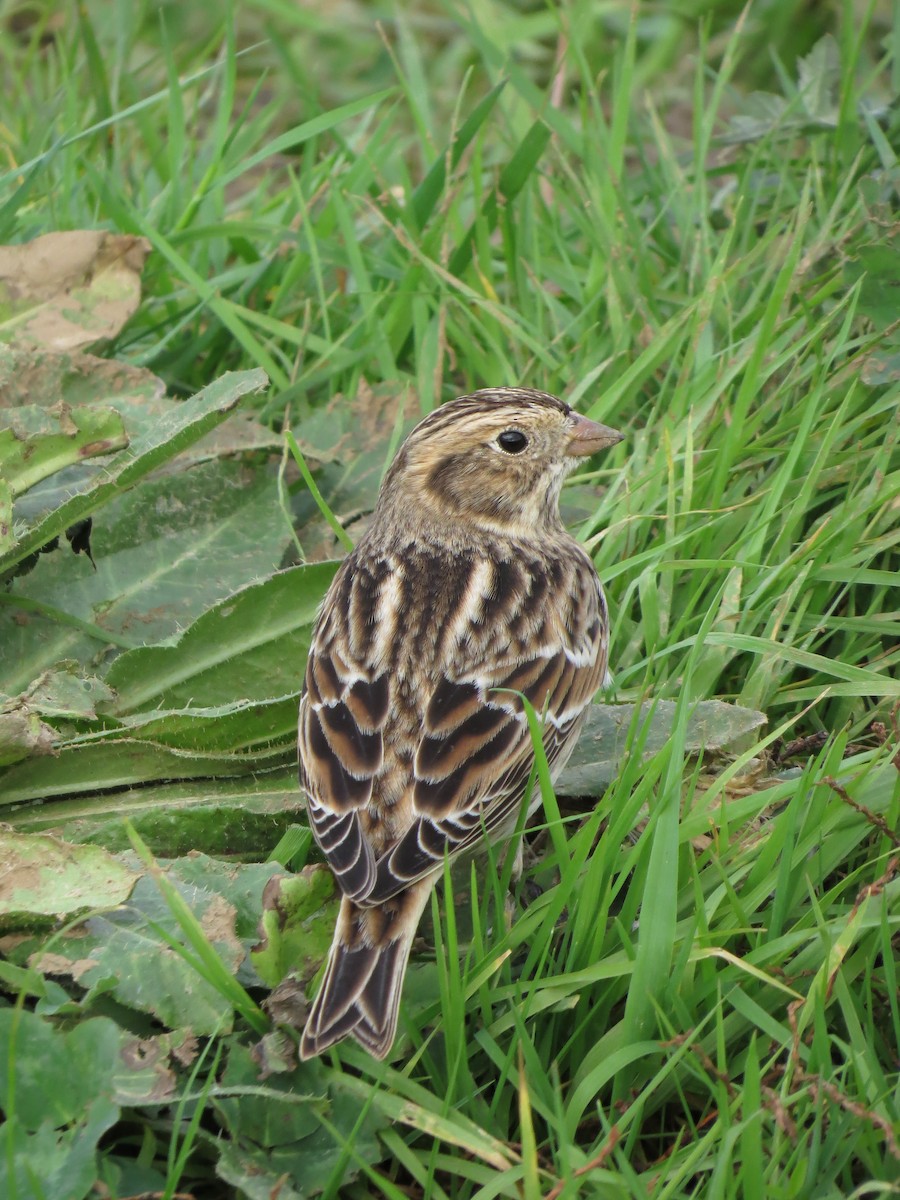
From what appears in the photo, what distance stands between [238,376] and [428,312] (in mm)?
1360

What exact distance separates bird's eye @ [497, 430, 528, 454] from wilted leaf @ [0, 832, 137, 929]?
1714 mm

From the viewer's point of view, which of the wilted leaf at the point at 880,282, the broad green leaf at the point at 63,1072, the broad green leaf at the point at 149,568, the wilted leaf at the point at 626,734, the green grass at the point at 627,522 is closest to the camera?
the broad green leaf at the point at 63,1072

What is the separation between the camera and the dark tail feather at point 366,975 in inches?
116

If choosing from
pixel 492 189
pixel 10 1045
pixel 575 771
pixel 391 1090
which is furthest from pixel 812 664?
pixel 492 189

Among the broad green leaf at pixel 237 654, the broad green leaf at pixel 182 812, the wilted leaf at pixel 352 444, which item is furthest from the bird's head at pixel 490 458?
the broad green leaf at pixel 182 812

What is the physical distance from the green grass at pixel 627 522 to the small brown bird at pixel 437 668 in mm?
169

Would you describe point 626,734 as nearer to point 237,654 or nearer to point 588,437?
point 588,437

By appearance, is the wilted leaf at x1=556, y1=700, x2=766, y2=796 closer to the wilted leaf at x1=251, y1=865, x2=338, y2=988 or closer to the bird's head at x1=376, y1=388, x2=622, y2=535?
the bird's head at x1=376, y1=388, x2=622, y2=535

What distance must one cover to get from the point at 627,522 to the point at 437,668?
1011 mm

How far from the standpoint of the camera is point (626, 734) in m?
3.95

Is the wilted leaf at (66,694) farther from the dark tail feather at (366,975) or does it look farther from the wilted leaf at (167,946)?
the dark tail feather at (366,975)

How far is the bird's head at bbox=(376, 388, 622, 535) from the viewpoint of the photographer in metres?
4.33

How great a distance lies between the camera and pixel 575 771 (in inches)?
154

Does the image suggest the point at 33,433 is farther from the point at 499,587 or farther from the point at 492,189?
the point at 492,189
